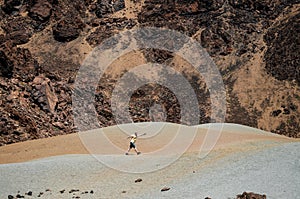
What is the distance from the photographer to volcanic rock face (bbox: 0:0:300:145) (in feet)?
114

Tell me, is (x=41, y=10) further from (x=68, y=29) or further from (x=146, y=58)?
(x=146, y=58)

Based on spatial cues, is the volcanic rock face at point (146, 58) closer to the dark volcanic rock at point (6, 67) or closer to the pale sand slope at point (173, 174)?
the dark volcanic rock at point (6, 67)

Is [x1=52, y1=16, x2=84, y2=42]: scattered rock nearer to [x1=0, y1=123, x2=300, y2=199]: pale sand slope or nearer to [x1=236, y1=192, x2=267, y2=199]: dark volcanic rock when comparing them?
[x1=0, y1=123, x2=300, y2=199]: pale sand slope

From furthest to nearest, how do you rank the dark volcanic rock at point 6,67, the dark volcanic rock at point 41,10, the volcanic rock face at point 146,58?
the dark volcanic rock at point 41,10 → the dark volcanic rock at point 6,67 → the volcanic rock face at point 146,58

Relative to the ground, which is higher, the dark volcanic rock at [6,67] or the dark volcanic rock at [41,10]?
the dark volcanic rock at [41,10]

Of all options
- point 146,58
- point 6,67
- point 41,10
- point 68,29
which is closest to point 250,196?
point 6,67

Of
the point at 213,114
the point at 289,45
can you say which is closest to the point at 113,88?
the point at 213,114

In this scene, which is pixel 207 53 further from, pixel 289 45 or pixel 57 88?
pixel 57 88

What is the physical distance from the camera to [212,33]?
152 ft

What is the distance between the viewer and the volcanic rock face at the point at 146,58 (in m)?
34.8

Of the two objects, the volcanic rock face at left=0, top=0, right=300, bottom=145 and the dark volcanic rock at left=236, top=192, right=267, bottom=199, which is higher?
the volcanic rock face at left=0, top=0, right=300, bottom=145

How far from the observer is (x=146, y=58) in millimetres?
46688

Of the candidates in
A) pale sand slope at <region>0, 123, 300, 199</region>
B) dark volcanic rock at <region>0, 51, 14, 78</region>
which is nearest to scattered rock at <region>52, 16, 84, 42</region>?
dark volcanic rock at <region>0, 51, 14, 78</region>

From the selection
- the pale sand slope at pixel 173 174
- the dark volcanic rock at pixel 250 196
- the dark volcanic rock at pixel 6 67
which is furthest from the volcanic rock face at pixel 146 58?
the dark volcanic rock at pixel 250 196
